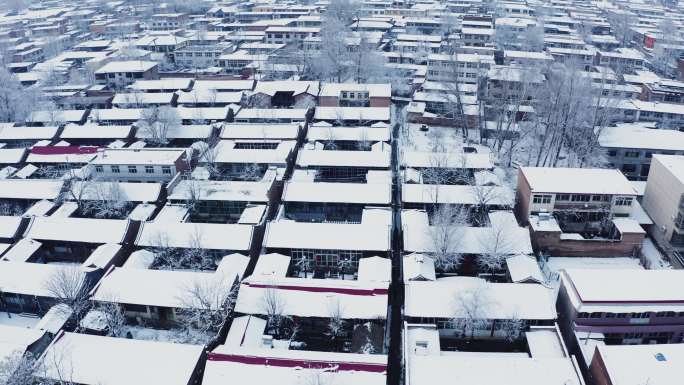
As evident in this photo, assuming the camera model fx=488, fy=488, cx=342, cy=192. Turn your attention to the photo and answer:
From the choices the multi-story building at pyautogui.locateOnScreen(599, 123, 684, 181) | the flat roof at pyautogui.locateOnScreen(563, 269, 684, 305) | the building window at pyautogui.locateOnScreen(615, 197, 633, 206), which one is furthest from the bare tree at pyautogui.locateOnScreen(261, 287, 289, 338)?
the multi-story building at pyautogui.locateOnScreen(599, 123, 684, 181)

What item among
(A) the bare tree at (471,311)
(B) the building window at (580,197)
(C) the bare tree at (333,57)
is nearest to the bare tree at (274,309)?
(A) the bare tree at (471,311)

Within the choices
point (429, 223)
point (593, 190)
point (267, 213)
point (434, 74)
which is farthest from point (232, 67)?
point (593, 190)

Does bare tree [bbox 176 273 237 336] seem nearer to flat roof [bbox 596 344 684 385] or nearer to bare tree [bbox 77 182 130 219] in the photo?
bare tree [bbox 77 182 130 219]

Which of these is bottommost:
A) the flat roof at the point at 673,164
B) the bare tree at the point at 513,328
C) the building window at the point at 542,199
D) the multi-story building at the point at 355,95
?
the bare tree at the point at 513,328

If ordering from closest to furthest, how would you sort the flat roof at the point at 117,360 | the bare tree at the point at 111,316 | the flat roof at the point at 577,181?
1. the flat roof at the point at 117,360
2. the bare tree at the point at 111,316
3. the flat roof at the point at 577,181

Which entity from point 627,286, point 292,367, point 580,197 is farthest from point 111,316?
point 580,197

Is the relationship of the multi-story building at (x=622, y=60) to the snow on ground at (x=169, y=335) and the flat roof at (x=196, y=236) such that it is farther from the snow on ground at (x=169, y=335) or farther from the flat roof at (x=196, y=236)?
the snow on ground at (x=169, y=335)

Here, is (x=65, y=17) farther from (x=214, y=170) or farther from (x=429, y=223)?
(x=429, y=223)
